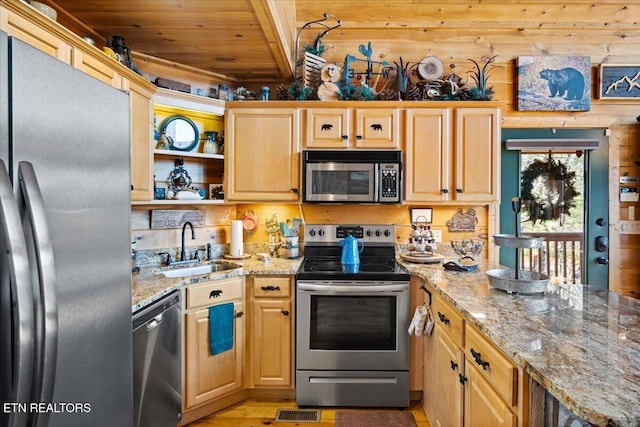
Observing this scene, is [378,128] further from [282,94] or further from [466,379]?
[466,379]

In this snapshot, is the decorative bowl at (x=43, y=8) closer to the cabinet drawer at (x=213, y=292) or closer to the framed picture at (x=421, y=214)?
the cabinet drawer at (x=213, y=292)

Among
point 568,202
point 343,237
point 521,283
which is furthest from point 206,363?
point 568,202

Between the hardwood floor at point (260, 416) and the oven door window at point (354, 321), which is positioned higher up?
the oven door window at point (354, 321)

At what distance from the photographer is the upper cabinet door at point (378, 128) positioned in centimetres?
289

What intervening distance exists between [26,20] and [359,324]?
231cm

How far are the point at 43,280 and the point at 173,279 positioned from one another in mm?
1503

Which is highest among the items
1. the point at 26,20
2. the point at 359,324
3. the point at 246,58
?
the point at 246,58

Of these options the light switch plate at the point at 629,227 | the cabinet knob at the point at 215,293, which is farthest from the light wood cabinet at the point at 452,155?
the cabinet knob at the point at 215,293

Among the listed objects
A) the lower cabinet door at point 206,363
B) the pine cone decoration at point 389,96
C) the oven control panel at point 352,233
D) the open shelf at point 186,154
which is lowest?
the lower cabinet door at point 206,363

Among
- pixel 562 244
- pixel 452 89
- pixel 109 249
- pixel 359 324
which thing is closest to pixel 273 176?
pixel 359 324

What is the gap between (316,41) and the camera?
312 centimetres

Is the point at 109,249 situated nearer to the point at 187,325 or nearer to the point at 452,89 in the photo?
the point at 187,325

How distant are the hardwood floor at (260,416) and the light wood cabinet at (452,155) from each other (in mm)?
1542

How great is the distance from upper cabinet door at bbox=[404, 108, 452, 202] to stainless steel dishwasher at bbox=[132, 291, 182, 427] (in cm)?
190
